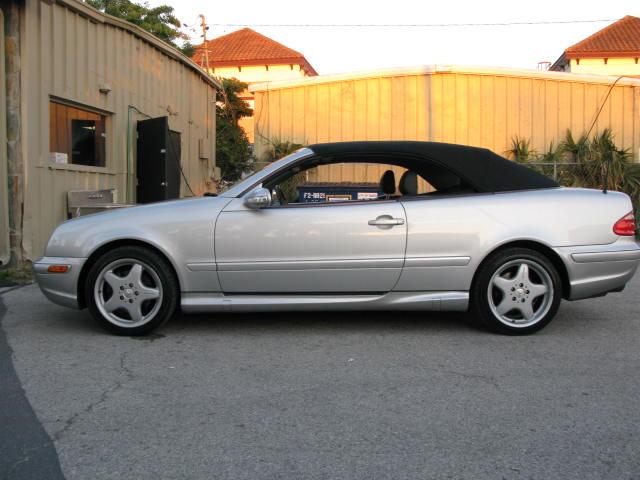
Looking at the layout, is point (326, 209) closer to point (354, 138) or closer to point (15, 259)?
point (15, 259)

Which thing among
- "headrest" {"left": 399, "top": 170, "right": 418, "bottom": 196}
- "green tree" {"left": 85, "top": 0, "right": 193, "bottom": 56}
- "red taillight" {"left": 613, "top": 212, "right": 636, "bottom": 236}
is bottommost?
"red taillight" {"left": 613, "top": 212, "right": 636, "bottom": 236}

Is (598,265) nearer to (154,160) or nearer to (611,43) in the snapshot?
(154,160)

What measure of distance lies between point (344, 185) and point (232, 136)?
19.5 metres

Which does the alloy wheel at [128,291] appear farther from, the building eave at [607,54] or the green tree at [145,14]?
the building eave at [607,54]

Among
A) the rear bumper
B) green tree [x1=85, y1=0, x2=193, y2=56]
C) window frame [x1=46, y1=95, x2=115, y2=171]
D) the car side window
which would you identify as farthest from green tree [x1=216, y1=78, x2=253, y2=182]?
the rear bumper

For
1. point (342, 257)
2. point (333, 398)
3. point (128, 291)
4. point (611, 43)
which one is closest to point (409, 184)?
point (342, 257)

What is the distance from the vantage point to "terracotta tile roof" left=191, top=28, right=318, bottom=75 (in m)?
40.0

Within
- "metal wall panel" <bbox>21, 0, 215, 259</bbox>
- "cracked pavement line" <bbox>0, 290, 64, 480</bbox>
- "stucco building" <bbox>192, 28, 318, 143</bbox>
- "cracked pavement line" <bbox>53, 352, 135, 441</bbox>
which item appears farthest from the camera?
"stucco building" <bbox>192, 28, 318, 143</bbox>

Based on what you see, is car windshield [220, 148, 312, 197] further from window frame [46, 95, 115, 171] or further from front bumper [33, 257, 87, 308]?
window frame [46, 95, 115, 171]

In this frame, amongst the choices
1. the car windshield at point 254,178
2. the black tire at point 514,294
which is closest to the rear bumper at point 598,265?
the black tire at point 514,294

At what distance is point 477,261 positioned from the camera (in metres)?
4.67

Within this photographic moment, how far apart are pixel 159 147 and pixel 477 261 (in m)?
7.40

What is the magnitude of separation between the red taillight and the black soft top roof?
57 cm

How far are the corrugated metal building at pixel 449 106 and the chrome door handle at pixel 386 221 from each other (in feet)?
28.8
